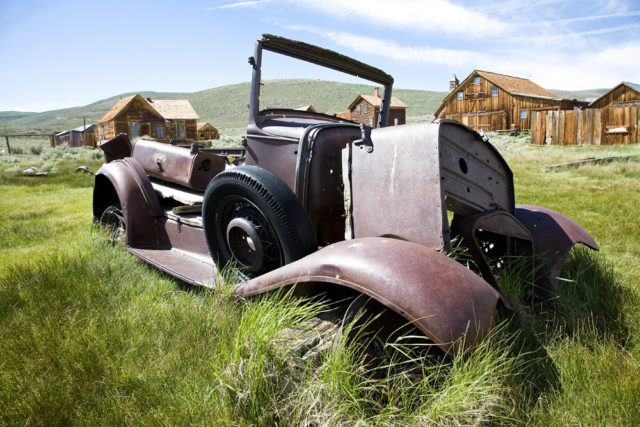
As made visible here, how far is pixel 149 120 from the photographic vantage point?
36625 millimetres

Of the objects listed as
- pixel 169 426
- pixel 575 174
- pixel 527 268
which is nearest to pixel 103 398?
pixel 169 426

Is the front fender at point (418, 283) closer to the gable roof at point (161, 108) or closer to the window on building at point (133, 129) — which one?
the window on building at point (133, 129)

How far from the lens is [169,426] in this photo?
1730 millimetres

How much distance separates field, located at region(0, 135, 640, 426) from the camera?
69.9 inches

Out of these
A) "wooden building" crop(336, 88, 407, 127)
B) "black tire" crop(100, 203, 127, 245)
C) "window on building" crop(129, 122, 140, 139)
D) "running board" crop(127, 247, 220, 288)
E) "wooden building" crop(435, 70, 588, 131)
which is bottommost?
"running board" crop(127, 247, 220, 288)

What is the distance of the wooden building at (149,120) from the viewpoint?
3578 cm

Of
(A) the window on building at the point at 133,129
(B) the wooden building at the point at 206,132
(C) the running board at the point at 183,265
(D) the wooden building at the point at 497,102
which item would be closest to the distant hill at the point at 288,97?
(B) the wooden building at the point at 206,132

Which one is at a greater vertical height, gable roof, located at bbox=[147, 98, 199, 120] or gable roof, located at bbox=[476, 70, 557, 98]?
gable roof, located at bbox=[476, 70, 557, 98]

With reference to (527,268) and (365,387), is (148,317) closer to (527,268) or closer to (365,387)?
(365,387)

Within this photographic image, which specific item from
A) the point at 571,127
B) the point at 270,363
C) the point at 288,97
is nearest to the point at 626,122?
the point at 571,127

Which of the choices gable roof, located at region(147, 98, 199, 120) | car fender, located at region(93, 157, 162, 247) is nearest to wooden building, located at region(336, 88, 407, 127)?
car fender, located at region(93, 157, 162, 247)

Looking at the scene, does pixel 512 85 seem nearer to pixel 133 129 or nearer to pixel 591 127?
pixel 591 127

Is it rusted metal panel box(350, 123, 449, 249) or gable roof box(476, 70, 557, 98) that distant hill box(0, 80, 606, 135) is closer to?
gable roof box(476, 70, 557, 98)

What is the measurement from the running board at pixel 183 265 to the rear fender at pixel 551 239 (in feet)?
7.51
